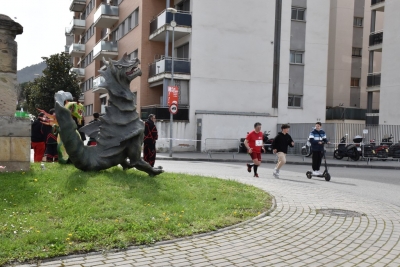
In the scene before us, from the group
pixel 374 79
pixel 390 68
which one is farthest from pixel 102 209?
pixel 374 79

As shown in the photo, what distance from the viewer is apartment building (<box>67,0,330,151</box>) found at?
1137 inches

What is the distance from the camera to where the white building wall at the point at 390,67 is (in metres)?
31.7

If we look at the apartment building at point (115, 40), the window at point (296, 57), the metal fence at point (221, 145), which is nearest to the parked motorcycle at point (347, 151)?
the metal fence at point (221, 145)

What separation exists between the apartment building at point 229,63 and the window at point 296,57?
7 cm

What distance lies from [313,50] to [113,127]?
2582cm

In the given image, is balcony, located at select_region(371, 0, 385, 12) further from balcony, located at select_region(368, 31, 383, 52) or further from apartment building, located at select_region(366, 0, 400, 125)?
balcony, located at select_region(368, 31, 383, 52)

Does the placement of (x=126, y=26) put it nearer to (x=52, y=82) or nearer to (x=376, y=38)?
(x=52, y=82)

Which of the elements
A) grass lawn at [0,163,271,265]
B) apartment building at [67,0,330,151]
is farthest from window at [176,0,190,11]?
grass lawn at [0,163,271,265]

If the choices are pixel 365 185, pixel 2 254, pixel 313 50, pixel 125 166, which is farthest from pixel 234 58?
pixel 2 254

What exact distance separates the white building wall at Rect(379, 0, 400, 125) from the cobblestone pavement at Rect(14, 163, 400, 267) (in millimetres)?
25375

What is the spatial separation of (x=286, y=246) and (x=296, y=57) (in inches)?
1102

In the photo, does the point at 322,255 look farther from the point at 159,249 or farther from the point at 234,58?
the point at 234,58

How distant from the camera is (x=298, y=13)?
3256 cm

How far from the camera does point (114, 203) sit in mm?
7113
